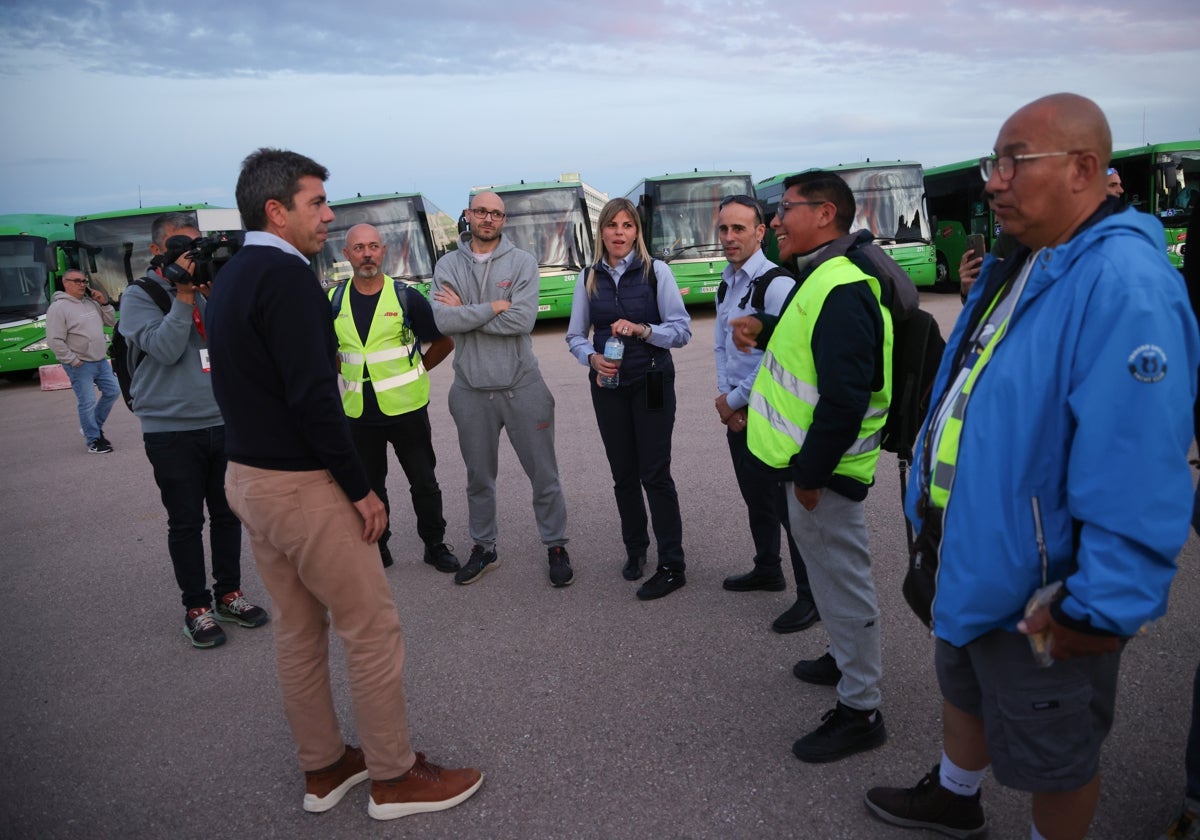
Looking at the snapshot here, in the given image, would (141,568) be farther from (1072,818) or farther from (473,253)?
(1072,818)

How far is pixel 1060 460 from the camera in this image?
1.72 meters

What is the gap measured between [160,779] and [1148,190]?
1824cm

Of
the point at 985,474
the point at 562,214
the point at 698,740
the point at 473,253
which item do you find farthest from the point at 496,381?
the point at 562,214

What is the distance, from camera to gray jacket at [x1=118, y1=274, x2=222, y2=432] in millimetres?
4016

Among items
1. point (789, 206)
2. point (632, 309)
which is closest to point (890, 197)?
point (632, 309)

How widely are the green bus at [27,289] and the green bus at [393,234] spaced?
4.40m

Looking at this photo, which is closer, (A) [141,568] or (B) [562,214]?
(A) [141,568]

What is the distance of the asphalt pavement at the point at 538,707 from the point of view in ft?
8.73

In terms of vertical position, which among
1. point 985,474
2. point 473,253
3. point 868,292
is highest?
point 473,253

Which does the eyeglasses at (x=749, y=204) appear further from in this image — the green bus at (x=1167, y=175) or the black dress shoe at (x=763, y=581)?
the green bus at (x=1167, y=175)

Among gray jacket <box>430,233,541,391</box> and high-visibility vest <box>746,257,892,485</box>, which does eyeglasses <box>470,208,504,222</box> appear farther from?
high-visibility vest <box>746,257,892,485</box>

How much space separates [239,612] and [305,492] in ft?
7.11

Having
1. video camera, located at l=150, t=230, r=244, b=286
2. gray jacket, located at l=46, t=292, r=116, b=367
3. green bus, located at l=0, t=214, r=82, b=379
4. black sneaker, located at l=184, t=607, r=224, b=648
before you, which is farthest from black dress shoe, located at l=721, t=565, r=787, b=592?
green bus, located at l=0, t=214, r=82, b=379

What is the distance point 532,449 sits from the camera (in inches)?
183
